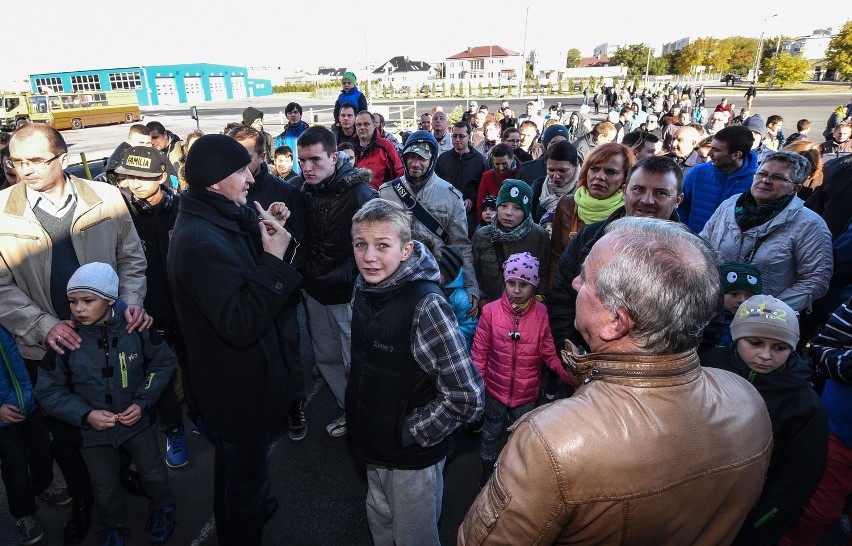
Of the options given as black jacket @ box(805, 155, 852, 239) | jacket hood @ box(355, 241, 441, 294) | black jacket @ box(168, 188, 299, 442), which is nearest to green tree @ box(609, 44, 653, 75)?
black jacket @ box(805, 155, 852, 239)

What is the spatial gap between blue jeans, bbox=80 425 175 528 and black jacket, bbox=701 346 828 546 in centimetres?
354

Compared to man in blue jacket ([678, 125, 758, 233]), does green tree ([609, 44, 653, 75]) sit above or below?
above

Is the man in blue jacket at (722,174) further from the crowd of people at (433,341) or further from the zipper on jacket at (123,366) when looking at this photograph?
the zipper on jacket at (123,366)

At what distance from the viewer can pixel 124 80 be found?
56.2 m

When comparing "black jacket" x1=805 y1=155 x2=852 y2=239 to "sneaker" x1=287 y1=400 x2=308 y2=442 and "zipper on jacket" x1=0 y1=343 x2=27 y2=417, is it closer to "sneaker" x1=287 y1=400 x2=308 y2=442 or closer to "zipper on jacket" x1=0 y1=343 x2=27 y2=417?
"sneaker" x1=287 y1=400 x2=308 y2=442

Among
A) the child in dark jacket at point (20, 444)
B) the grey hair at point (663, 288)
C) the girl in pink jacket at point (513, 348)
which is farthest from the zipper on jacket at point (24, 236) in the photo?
the grey hair at point (663, 288)

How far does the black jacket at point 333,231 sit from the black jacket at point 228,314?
128 centimetres

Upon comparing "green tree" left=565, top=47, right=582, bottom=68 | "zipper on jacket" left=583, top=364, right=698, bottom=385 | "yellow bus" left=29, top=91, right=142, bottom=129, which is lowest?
"zipper on jacket" left=583, top=364, right=698, bottom=385

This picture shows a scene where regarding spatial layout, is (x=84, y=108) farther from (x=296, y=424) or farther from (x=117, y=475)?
(x=117, y=475)

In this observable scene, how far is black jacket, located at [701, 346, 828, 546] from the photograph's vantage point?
227 centimetres

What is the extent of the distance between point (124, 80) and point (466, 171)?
65.8 meters

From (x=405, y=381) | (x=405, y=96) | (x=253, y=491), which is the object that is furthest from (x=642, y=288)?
(x=405, y=96)

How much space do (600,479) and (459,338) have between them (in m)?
1.13

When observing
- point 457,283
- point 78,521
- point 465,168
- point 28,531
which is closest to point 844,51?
point 465,168
